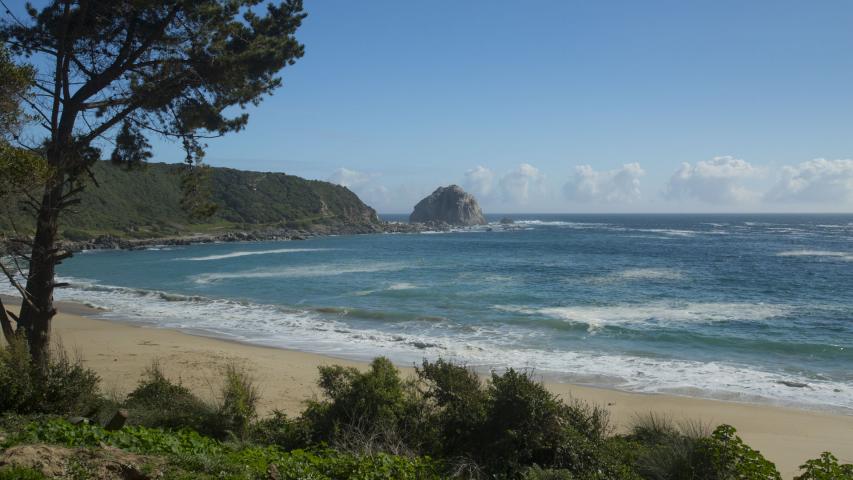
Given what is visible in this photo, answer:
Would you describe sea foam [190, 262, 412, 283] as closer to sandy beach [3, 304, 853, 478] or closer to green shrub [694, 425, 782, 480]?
sandy beach [3, 304, 853, 478]

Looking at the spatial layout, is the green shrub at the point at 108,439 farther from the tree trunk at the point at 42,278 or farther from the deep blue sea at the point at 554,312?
the deep blue sea at the point at 554,312

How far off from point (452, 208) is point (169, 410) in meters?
148

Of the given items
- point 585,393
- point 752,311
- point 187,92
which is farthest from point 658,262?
point 187,92

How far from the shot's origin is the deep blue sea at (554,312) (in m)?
16.0

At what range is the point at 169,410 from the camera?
8148 millimetres

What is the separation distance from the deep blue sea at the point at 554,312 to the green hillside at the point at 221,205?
23433mm

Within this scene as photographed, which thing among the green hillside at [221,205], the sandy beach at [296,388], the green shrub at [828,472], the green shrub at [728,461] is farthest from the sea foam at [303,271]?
the green shrub at [828,472]

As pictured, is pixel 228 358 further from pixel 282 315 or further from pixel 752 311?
pixel 752 311

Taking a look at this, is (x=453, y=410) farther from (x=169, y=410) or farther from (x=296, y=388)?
(x=296, y=388)

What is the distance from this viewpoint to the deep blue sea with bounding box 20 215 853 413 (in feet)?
52.6

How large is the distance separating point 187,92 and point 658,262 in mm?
44542

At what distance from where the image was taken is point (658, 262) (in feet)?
156

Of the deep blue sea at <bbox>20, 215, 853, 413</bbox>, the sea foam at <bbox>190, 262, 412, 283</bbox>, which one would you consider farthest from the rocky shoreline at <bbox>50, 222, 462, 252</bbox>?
the deep blue sea at <bbox>20, 215, 853, 413</bbox>

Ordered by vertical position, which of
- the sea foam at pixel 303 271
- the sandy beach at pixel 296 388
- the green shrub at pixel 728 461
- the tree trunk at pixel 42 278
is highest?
the tree trunk at pixel 42 278
